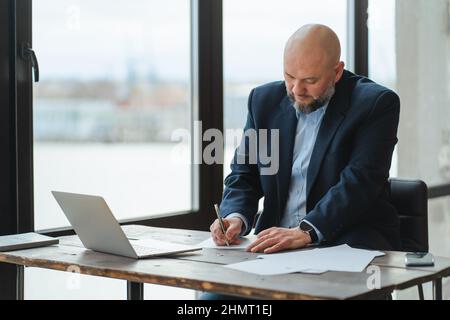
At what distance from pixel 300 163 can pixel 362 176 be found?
0.91ft

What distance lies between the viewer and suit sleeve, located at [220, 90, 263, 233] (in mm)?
2711

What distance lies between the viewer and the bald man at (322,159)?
247 centimetres

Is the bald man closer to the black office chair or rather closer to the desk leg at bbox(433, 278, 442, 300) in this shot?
the black office chair

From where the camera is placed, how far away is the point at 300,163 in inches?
105

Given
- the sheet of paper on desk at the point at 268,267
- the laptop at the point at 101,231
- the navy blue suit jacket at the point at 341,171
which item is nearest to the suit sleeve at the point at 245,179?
the navy blue suit jacket at the point at 341,171

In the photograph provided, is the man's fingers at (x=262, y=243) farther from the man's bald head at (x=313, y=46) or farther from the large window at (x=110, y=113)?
the large window at (x=110, y=113)

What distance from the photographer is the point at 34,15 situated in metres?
2.71

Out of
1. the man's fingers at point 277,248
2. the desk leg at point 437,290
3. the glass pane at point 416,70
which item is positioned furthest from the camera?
the glass pane at point 416,70

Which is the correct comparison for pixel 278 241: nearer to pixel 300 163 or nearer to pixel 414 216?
A: pixel 300 163

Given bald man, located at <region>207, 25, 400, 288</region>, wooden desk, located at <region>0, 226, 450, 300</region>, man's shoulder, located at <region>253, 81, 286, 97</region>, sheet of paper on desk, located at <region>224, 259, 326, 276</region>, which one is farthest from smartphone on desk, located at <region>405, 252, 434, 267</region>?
man's shoulder, located at <region>253, 81, 286, 97</region>

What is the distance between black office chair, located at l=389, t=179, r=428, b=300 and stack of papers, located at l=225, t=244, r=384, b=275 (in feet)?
2.00

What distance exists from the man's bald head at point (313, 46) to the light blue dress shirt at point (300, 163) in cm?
19
